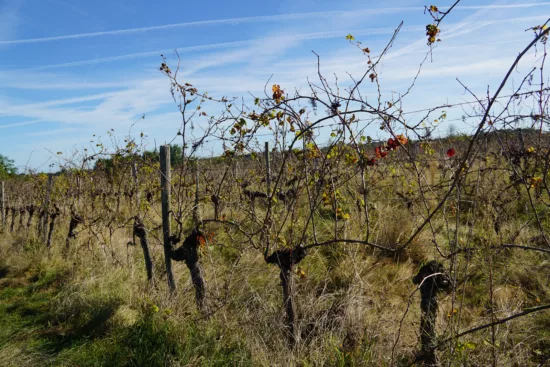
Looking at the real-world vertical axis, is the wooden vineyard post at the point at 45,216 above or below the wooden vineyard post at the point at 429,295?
above

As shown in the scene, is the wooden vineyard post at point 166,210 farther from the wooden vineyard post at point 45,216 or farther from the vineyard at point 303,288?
the wooden vineyard post at point 45,216

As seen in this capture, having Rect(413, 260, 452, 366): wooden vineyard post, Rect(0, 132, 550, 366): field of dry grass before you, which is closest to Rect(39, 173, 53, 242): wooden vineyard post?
Rect(0, 132, 550, 366): field of dry grass

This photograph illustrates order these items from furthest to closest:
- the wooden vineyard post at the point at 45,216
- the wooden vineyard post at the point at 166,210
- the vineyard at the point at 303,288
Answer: the wooden vineyard post at the point at 45,216 < the wooden vineyard post at the point at 166,210 < the vineyard at the point at 303,288

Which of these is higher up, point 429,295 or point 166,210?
point 166,210

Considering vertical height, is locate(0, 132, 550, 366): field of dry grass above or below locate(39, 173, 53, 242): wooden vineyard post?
below

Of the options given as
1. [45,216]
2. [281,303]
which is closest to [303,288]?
[281,303]

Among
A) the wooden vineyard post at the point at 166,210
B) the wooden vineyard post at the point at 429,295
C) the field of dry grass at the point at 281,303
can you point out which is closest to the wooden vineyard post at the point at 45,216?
the field of dry grass at the point at 281,303

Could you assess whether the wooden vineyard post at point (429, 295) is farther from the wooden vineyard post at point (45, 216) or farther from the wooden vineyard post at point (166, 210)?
the wooden vineyard post at point (45, 216)

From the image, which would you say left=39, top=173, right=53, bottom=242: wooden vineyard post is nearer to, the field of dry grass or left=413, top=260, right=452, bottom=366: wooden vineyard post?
the field of dry grass

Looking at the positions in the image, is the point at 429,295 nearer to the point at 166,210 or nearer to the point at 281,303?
the point at 281,303

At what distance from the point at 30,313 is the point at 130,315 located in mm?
1268

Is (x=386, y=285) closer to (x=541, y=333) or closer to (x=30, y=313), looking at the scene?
(x=541, y=333)

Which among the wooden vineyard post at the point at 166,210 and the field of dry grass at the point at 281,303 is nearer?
the field of dry grass at the point at 281,303

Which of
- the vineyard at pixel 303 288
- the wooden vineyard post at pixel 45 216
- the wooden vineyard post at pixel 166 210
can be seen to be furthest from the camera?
the wooden vineyard post at pixel 45 216
